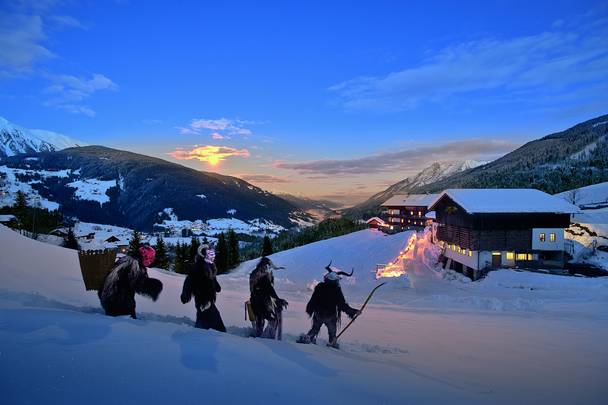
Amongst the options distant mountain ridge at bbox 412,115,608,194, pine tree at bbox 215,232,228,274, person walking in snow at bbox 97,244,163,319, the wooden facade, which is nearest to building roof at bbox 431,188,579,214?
the wooden facade

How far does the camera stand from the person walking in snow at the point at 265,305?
7.44 meters

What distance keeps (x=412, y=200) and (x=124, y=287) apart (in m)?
72.5

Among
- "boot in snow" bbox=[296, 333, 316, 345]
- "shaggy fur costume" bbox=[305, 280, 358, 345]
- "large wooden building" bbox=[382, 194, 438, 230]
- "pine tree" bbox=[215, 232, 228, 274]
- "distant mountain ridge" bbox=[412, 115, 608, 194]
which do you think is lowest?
"pine tree" bbox=[215, 232, 228, 274]

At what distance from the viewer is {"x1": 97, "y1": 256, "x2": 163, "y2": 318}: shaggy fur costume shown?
6.88 meters

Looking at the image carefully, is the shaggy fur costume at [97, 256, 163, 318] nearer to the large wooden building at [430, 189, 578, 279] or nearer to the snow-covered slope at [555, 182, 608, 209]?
the large wooden building at [430, 189, 578, 279]

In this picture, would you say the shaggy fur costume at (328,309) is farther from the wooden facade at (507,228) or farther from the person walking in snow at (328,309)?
the wooden facade at (507,228)

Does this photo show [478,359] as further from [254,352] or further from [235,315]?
[235,315]

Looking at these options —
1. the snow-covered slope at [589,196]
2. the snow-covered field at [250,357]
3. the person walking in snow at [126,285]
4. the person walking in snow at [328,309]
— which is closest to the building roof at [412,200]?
the snow-covered slope at [589,196]

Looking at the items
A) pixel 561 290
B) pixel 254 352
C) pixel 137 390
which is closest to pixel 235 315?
pixel 254 352

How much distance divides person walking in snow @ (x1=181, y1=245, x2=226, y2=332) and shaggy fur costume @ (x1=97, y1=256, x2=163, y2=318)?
86 centimetres

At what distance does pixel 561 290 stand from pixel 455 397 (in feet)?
79.5

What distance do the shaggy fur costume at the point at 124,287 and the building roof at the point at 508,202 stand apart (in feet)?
96.2

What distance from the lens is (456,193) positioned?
116 feet

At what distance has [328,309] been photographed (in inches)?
310
